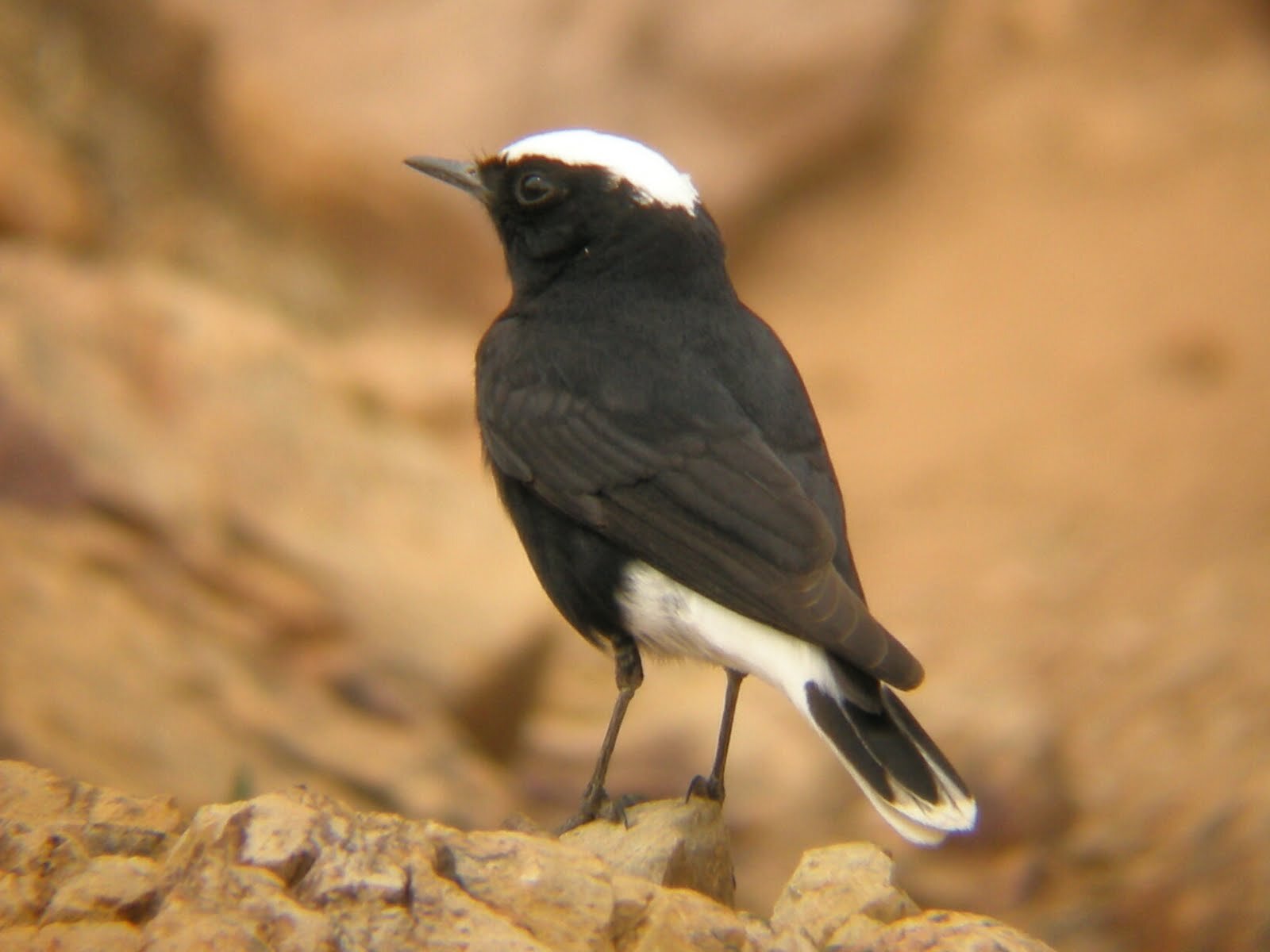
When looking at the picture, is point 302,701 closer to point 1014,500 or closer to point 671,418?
point 671,418

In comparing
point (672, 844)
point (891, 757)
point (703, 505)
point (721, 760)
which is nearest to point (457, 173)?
point (703, 505)

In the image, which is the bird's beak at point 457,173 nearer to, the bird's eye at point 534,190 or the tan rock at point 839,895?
the bird's eye at point 534,190

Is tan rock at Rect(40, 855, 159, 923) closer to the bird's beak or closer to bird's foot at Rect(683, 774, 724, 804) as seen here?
bird's foot at Rect(683, 774, 724, 804)

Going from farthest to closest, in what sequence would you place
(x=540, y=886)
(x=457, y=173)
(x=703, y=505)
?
(x=457, y=173) → (x=703, y=505) → (x=540, y=886)

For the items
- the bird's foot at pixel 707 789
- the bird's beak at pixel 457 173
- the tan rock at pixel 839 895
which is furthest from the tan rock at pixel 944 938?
the bird's beak at pixel 457 173

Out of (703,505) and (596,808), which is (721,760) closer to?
(596,808)
